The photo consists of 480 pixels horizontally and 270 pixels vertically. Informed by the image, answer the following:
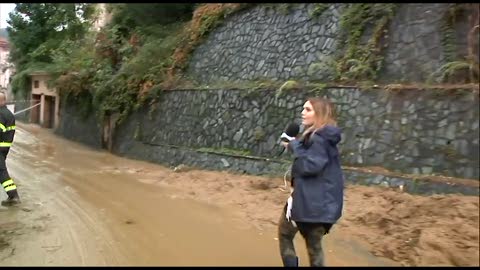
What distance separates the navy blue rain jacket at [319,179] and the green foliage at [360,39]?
6.04 m

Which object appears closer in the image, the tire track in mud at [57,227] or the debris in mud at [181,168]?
the tire track in mud at [57,227]

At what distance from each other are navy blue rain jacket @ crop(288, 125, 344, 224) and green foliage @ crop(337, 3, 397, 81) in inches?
238

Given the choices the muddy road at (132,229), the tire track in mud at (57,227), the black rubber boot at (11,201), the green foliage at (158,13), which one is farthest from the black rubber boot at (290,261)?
the green foliage at (158,13)

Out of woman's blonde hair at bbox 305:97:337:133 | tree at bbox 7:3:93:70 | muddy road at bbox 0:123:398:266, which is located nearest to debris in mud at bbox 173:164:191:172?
muddy road at bbox 0:123:398:266

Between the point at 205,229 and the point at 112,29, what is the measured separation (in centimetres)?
1515

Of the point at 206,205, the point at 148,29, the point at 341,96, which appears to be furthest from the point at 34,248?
the point at 148,29

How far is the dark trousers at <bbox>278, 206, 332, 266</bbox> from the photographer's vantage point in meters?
3.83

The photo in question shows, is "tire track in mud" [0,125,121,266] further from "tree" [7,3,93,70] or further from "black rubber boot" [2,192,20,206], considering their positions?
"tree" [7,3,93,70]

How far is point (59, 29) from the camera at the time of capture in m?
29.4

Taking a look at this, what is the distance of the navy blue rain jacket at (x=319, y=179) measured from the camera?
3.71 meters

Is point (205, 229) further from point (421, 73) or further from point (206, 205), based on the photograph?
point (421, 73)

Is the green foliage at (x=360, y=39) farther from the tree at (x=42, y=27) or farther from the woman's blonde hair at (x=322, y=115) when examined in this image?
the tree at (x=42, y=27)

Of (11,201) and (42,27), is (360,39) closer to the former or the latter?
(11,201)

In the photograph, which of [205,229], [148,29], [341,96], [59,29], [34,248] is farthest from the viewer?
[59,29]
